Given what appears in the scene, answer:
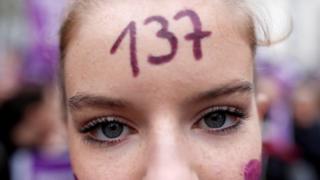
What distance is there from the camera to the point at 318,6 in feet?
57.6

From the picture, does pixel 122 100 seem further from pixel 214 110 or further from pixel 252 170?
pixel 252 170

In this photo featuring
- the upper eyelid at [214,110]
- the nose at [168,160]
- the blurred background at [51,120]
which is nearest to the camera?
the nose at [168,160]

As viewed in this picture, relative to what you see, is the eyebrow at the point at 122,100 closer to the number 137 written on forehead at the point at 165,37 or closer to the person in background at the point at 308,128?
the number 137 written on forehead at the point at 165,37

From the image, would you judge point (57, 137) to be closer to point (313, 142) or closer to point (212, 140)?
point (313, 142)

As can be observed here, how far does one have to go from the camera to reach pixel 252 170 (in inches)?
78.9

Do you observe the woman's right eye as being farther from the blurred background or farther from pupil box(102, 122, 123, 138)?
the blurred background

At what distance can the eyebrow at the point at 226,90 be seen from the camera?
74.9 inches

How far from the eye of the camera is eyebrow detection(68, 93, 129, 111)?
1.92 m

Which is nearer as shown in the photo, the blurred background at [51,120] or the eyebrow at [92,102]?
the eyebrow at [92,102]

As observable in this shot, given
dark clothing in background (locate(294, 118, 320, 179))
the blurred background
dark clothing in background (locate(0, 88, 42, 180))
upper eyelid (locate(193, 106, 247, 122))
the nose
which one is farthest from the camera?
dark clothing in background (locate(294, 118, 320, 179))

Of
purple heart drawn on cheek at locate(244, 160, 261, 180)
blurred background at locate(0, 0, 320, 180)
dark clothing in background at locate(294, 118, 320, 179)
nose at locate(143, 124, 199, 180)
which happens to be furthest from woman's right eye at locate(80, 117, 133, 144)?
dark clothing in background at locate(294, 118, 320, 179)

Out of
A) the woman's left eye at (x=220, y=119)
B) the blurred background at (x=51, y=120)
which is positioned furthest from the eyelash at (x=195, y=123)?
the blurred background at (x=51, y=120)

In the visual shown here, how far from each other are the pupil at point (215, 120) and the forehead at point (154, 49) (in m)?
0.10

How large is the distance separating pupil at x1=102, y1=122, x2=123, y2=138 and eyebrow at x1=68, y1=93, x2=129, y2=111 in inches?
2.3
